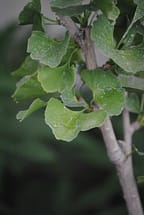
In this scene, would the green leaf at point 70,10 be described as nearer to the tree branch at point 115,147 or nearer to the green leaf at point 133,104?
the tree branch at point 115,147

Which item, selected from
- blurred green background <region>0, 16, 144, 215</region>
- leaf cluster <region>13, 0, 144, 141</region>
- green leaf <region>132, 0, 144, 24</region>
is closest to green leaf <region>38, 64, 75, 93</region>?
leaf cluster <region>13, 0, 144, 141</region>

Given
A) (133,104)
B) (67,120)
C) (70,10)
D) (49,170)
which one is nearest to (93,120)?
(67,120)

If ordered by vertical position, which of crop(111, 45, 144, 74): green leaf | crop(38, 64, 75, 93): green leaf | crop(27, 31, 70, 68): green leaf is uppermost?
crop(27, 31, 70, 68): green leaf

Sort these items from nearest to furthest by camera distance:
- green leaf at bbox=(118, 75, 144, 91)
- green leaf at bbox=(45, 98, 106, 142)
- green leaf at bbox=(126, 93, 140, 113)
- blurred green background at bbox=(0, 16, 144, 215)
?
green leaf at bbox=(45, 98, 106, 142)
green leaf at bbox=(118, 75, 144, 91)
green leaf at bbox=(126, 93, 140, 113)
blurred green background at bbox=(0, 16, 144, 215)

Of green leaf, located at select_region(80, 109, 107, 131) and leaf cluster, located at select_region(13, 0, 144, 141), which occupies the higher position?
leaf cluster, located at select_region(13, 0, 144, 141)

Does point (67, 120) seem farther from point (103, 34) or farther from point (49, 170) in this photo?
point (49, 170)

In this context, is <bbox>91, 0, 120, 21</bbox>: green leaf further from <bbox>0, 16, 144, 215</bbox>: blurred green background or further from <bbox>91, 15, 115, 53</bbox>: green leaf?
<bbox>0, 16, 144, 215</bbox>: blurred green background
